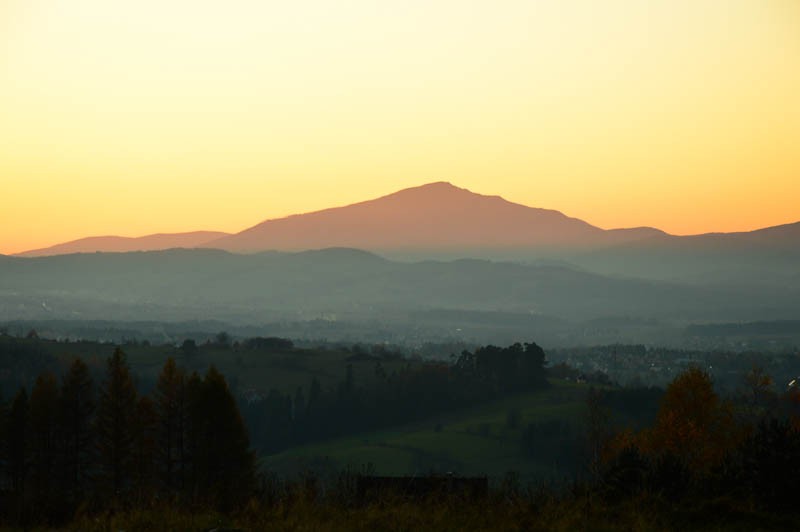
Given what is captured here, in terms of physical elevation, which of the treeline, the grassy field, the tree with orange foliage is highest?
the tree with orange foliage

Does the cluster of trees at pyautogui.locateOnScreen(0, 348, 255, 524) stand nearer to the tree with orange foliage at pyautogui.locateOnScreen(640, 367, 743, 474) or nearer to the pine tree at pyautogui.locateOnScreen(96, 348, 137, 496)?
the pine tree at pyautogui.locateOnScreen(96, 348, 137, 496)

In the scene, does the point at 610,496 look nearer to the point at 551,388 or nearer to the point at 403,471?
the point at 403,471

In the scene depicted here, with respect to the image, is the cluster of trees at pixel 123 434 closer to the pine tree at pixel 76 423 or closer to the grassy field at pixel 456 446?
the pine tree at pixel 76 423

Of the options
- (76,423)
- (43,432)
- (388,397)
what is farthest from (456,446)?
(43,432)

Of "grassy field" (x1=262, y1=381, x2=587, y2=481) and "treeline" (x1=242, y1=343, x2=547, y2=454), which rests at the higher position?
"treeline" (x1=242, y1=343, x2=547, y2=454)

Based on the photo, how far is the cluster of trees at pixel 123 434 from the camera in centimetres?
5825

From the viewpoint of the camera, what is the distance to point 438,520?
Result: 1684 cm

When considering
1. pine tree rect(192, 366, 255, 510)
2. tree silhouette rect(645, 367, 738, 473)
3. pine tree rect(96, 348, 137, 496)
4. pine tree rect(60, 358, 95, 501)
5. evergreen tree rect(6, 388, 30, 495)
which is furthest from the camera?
pine tree rect(60, 358, 95, 501)

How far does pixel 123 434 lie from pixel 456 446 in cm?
7375

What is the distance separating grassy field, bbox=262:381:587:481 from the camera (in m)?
118

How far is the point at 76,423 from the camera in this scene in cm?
6316

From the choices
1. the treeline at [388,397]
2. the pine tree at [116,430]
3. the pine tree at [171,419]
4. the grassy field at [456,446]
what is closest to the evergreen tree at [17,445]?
the pine tree at [116,430]

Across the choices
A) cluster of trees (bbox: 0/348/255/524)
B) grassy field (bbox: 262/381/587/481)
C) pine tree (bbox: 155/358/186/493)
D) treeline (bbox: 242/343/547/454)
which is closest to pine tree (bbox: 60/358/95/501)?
cluster of trees (bbox: 0/348/255/524)

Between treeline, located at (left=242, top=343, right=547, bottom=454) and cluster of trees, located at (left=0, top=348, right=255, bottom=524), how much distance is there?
258ft
